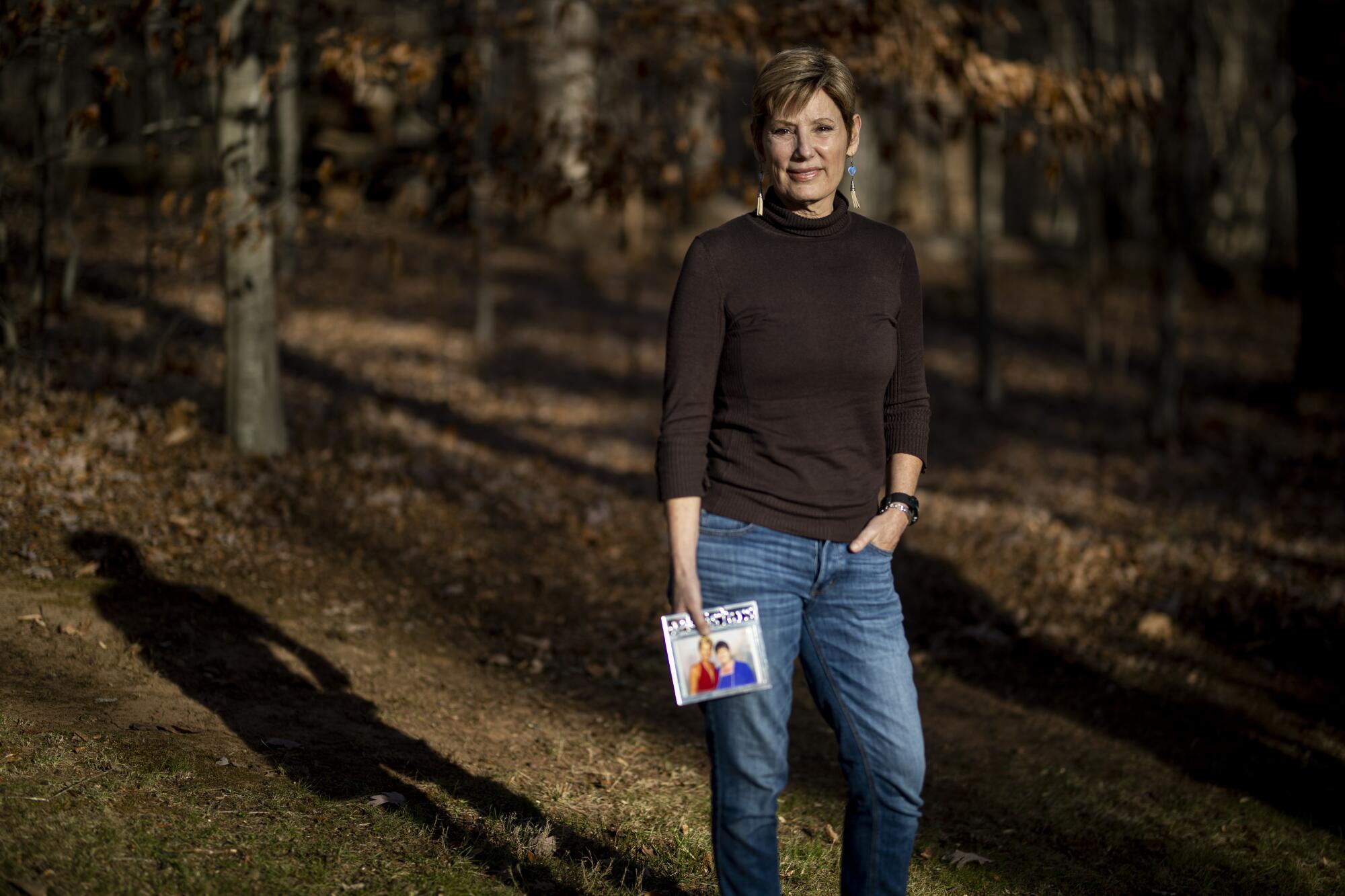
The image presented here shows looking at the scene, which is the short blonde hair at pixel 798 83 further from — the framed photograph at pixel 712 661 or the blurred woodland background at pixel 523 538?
the blurred woodland background at pixel 523 538

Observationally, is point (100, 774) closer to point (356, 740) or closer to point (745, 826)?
point (356, 740)

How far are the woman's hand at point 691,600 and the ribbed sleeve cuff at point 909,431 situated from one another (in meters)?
0.78

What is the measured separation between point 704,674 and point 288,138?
46.8ft

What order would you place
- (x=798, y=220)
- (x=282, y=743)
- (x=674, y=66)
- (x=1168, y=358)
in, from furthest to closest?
(x=1168, y=358)
(x=674, y=66)
(x=282, y=743)
(x=798, y=220)

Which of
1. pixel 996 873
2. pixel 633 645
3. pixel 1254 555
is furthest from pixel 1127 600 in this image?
pixel 996 873

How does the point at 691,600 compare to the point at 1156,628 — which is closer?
the point at 691,600

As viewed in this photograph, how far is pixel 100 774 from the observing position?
15.0 feet

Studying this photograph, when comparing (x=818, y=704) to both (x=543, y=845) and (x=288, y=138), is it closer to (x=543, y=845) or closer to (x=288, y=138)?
(x=543, y=845)

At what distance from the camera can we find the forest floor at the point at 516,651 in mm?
4645

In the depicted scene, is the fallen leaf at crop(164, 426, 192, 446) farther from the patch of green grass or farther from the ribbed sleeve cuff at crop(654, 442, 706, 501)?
the ribbed sleeve cuff at crop(654, 442, 706, 501)

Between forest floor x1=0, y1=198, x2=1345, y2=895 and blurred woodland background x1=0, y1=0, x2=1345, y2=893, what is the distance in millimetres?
33

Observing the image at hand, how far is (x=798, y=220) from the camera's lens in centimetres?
336

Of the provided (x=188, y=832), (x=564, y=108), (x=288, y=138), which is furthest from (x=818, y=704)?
(x=288, y=138)

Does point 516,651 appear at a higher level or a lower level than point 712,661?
lower
